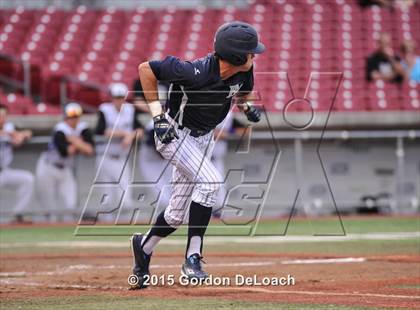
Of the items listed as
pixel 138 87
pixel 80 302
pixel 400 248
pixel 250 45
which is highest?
pixel 250 45

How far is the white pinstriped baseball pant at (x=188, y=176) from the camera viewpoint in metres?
6.85

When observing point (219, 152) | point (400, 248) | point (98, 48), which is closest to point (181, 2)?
point (98, 48)

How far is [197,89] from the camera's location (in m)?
6.83

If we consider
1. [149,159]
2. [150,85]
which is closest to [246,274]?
[150,85]

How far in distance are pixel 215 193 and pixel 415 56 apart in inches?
465

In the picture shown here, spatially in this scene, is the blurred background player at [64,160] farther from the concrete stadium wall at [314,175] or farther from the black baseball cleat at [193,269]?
the black baseball cleat at [193,269]

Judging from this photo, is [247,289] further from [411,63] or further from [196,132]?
[411,63]

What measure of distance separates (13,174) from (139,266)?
8206mm

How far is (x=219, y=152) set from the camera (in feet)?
48.6

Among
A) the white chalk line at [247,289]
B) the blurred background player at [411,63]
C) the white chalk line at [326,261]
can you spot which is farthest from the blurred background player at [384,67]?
the white chalk line at [247,289]

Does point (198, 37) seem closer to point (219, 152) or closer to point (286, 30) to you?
point (286, 30)

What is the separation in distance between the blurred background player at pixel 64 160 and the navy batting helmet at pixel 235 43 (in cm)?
810

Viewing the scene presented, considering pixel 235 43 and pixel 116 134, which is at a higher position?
pixel 235 43

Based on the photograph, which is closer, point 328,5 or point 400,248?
point 400,248
